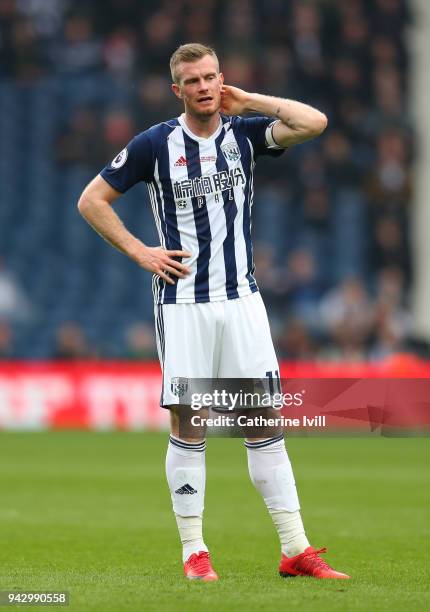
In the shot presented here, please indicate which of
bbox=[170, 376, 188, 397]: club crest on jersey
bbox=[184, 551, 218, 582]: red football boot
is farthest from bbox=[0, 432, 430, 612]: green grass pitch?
bbox=[170, 376, 188, 397]: club crest on jersey

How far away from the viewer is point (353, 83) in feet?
65.9

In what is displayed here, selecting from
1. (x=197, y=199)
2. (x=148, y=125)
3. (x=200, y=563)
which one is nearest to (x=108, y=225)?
(x=197, y=199)

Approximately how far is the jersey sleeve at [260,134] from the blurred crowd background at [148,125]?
40.4ft

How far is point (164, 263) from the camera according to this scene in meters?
5.61

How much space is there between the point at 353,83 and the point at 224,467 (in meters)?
9.93

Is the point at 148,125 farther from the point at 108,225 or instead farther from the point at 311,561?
the point at 311,561

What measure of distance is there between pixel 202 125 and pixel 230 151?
0.16 metres

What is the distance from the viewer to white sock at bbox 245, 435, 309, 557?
559 cm

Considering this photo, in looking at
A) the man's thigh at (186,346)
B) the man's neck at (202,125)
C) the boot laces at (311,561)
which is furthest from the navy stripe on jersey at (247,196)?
the boot laces at (311,561)

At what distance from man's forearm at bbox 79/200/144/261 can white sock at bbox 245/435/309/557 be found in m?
1.00

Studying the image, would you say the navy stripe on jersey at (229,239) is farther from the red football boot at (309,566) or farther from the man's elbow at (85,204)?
the red football boot at (309,566)

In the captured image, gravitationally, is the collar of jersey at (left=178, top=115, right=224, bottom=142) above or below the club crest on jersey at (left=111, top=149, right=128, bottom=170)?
above

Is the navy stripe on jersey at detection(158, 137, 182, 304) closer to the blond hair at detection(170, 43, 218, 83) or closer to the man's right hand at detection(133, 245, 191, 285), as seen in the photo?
the man's right hand at detection(133, 245, 191, 285)

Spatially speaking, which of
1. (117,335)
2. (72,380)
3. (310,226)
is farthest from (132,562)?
(310,226)
